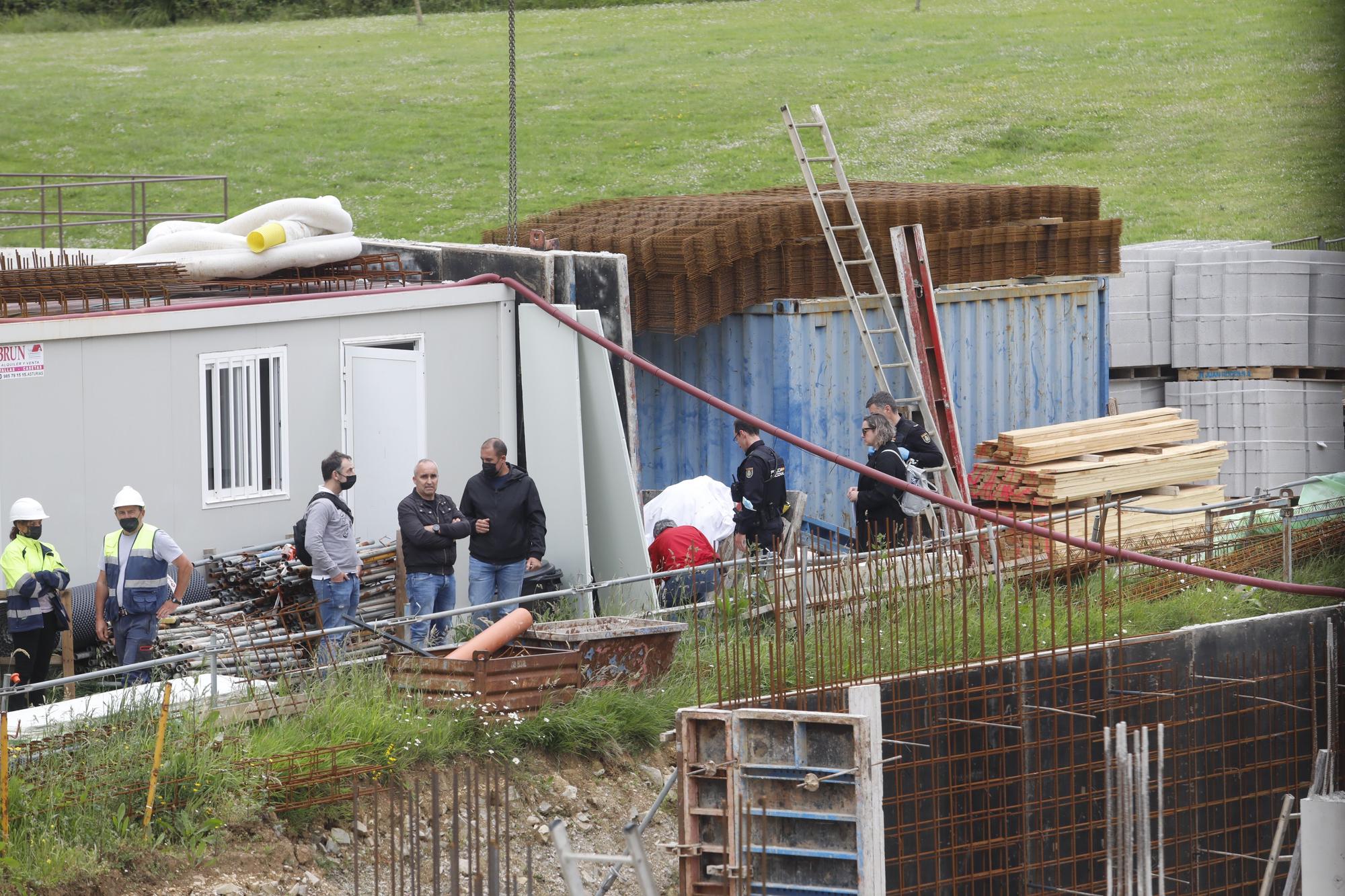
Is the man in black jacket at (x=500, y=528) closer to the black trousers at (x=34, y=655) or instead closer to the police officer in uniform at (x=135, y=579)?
the police officer in uniform at (x=135, y=579)

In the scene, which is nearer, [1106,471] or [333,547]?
[333,547]

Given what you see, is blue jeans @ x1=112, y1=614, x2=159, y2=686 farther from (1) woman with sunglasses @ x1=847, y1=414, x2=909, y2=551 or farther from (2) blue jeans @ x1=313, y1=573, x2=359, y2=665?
(1) woman with sunglasses @ x1=847, y1=414, x2=909, y2=551

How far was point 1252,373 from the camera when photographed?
61.8 feet

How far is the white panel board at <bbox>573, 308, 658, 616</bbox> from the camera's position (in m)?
12.9

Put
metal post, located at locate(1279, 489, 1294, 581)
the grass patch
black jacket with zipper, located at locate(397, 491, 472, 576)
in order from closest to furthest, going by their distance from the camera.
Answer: the grass patch < black jacket with zipper, located at locate(397, 491, 472, 576) < metal post, located at locate(1279, 489, 1294, 581)

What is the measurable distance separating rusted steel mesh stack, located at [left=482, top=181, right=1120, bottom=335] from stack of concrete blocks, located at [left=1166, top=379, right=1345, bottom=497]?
2.41 m

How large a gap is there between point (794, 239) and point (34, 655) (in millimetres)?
7795

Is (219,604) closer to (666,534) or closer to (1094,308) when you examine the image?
(666,534)

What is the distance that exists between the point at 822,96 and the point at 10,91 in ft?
73.5

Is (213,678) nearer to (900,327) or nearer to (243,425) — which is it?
(243,425)

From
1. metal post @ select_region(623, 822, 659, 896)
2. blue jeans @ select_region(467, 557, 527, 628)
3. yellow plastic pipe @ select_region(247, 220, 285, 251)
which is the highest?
yellow plastic pipe @ select_region(247, 220, 285, 251)

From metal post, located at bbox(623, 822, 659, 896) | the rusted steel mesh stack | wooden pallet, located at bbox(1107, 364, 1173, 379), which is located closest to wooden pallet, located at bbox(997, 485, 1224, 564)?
the rusted steel mesh stack

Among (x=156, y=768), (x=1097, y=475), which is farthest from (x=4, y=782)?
(x=1097, y=475)

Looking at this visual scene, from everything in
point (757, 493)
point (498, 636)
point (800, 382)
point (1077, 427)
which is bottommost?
point (498, 636)
